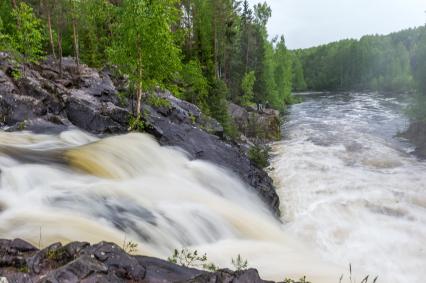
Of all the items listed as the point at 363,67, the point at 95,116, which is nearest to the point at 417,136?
the point at 95,116

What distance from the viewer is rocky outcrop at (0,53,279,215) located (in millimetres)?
19141

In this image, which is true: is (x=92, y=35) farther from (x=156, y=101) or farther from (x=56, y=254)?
(x=56, y=254)

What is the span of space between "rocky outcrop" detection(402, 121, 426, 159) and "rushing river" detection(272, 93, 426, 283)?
0.82 meters

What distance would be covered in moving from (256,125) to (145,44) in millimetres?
18877

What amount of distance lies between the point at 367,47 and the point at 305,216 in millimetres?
122665

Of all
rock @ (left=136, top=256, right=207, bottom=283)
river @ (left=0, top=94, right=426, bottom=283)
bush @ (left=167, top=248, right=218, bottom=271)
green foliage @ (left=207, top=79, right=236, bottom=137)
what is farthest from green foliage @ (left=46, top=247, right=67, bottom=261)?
green foliage @ (left=207, top=79, right=236, bottom=137)

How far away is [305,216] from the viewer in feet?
54.6

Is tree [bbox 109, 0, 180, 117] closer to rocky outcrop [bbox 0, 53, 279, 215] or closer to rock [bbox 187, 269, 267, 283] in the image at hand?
rocky outcrop [bbox 0, 53, 279, 215]

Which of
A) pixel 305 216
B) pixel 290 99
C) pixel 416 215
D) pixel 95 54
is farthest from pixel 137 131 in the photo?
pixel 290 99

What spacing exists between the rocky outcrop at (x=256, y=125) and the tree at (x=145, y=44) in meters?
15.7

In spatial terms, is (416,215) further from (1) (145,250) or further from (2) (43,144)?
(2) (43,144)

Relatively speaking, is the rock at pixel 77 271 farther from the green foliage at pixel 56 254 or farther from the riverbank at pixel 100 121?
the riverbank at pixel 100 121

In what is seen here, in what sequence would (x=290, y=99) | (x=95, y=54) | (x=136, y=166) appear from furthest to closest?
(x=290, y=99), (x=95, y=54), (x=136, y=166)

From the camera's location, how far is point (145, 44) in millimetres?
21047
